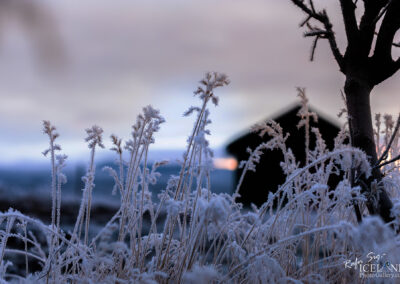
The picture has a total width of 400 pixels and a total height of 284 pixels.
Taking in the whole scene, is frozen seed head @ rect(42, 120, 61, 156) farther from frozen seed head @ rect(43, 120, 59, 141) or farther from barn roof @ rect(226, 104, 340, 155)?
barn roof @ rect(226, 104, 340, 155)

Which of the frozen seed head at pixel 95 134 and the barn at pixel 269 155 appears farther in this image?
the barn at pixel 269 155

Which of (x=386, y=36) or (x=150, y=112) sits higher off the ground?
(x=386, y=36)

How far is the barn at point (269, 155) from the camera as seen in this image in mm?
11211

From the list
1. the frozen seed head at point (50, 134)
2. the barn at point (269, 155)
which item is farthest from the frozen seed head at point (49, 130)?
the barn at point (269, 155)

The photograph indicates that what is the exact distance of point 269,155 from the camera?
1141cm

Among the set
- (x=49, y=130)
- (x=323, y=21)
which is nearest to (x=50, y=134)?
(x=49, y=130)

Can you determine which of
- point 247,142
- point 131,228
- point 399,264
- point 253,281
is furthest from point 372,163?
point 247,142

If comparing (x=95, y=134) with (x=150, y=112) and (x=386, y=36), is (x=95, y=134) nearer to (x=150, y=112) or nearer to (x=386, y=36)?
(x=150, y=112)

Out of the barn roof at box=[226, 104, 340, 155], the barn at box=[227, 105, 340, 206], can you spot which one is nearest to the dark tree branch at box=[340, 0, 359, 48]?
the barn at box=[227, 105, 340, 206]

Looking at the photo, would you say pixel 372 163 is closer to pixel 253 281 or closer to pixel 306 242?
pixel 306 242

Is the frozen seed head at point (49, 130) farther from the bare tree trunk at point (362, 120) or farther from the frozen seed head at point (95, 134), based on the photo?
the bare tree trunk at point (362, 120)

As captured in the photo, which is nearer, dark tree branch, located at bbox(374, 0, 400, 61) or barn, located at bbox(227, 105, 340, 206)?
dark tree branch, located at bbox(374, 0, 400, 61)

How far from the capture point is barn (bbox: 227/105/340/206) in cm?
1121

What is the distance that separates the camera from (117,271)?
6.72 ft
